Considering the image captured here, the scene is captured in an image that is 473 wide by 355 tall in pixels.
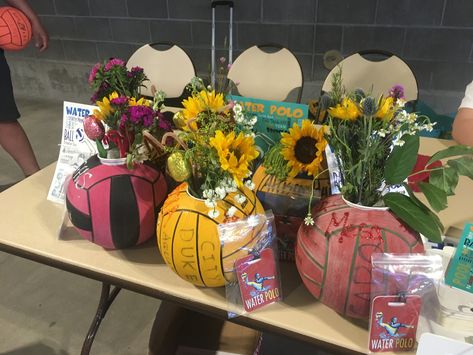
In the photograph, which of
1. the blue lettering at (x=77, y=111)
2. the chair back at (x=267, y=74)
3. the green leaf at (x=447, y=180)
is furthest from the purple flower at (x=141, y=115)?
the chair back at (x=267, y=74)

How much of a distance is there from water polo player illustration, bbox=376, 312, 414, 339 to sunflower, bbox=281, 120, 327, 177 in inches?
10.5

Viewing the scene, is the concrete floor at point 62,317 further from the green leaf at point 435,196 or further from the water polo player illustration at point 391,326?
the green leaf at point 435,196

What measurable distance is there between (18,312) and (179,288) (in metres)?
1.37

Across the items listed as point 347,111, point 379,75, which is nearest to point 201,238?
point 347,111

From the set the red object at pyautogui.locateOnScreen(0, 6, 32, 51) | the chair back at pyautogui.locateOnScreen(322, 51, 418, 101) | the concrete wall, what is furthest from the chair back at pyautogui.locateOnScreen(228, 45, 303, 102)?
the red object at pyautogui.locateOnScreen(0, 6, 32, 51)

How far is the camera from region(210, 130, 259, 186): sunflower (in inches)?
25.1

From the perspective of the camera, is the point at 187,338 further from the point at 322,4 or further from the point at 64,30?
the point at 64,30

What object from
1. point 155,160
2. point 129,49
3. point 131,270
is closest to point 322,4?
point 129,49

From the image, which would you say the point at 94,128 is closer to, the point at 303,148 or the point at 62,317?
the point at 303,148

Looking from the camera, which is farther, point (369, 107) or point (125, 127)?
point (125, 127)

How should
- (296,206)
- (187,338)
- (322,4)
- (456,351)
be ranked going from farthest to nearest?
(322,4) → (187,338) → (296,206) → (456,351)

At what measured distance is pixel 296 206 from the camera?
0.81 m

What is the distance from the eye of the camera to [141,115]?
77 centimetres

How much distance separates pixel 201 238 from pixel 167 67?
1959 mm
